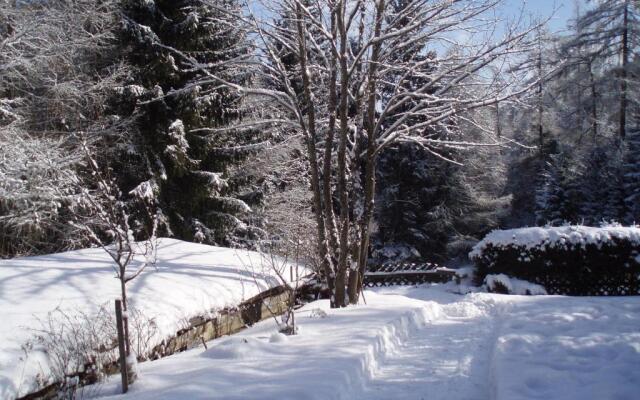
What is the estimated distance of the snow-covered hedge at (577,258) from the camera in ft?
35.7

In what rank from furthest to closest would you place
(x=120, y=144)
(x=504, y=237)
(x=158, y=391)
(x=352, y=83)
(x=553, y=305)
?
(x=504, y=237), (x=120, y=144), (x=352, y=83), (x=553, y=305), (x=158, y=391)

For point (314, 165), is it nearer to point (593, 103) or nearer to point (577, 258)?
point (577, 258)

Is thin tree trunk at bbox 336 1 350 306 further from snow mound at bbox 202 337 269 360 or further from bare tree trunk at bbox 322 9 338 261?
snow mound at bbox 202 337 269 360

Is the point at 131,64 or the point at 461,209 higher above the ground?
the point at 131,64

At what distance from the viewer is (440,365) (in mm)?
4996

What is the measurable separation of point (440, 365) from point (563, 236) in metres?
7.92

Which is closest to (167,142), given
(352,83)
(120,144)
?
(120,144)

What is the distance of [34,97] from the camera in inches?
406

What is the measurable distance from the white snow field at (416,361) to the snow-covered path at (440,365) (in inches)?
0.4

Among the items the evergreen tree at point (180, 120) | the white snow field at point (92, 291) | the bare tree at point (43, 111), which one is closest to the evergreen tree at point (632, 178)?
the evergreen tree at point (180, 120)

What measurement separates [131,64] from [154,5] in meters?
1.71

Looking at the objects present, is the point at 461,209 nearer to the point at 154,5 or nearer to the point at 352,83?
the point at 352,83

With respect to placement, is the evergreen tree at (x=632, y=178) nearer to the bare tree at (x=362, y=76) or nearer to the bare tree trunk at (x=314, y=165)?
the bare tree at (x=362, y=76)

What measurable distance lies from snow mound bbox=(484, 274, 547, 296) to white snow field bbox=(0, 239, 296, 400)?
6.66 meters
